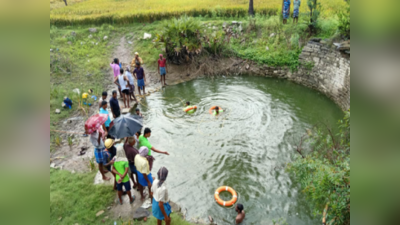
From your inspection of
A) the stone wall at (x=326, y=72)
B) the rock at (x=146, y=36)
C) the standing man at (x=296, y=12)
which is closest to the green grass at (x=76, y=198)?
the stone wall at (x=326, y=72)

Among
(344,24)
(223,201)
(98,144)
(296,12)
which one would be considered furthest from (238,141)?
(296,12)

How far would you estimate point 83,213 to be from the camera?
513 cm

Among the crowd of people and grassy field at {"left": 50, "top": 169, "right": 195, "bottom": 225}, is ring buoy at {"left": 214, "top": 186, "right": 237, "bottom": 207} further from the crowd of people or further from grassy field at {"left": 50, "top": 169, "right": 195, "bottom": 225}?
grassy field at {"left": 50, "top": 169, "right": 195, "bottom": 225}

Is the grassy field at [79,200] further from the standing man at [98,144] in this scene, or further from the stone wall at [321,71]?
the stone wall at [321,71]

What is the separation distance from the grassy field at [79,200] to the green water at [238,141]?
4.54ft

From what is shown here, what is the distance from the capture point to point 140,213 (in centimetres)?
511

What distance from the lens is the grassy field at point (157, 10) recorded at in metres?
17.3

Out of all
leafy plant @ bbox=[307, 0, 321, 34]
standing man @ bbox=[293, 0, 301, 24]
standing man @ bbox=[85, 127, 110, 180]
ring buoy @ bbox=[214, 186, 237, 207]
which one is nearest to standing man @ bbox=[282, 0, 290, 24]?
standing man @ bbox=[293, 0, 301, 24]

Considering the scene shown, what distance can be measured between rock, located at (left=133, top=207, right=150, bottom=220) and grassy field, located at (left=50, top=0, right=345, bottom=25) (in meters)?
15.0
